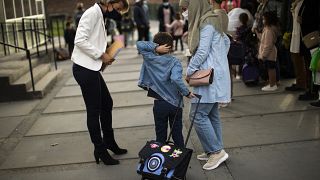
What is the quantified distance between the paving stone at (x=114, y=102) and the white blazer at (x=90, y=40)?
281 centimetres

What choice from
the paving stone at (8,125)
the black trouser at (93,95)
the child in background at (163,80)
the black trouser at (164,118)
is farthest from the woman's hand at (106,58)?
the paving stone at (8,125)

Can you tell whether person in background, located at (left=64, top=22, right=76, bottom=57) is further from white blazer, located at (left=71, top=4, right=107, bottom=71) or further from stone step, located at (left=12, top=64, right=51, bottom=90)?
white blazer, located at (left=71, top=4, right=107, bottom=71)

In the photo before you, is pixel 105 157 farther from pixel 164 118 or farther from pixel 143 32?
pixel 143 32

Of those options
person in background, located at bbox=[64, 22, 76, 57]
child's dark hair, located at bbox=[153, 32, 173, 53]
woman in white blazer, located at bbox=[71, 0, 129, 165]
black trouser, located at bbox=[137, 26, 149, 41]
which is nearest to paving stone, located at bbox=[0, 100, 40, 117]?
woman in white blazer, located at bbox=[71, 0, 129, 165]

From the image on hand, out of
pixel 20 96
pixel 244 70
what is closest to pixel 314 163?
pixel 244 70

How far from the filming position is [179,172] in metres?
3.36

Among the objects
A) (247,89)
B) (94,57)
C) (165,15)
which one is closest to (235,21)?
(247,89)

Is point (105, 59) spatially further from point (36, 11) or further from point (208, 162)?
point (36, 11)

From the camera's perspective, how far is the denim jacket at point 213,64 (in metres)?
3.66

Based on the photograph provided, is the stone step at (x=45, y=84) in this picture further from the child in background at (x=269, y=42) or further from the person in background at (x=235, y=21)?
the child in background at (x=269, y=42)

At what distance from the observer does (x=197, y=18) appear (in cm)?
369

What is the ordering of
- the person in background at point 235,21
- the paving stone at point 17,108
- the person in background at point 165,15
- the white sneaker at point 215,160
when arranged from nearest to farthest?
1. the white sneaker at point 215,160
2. the paving stone at point 17,108
3. the person in background at point 235,21
4. the person in background at point 165,15

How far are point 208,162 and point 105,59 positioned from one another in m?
1.46

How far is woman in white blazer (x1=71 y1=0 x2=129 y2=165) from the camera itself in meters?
3.72
